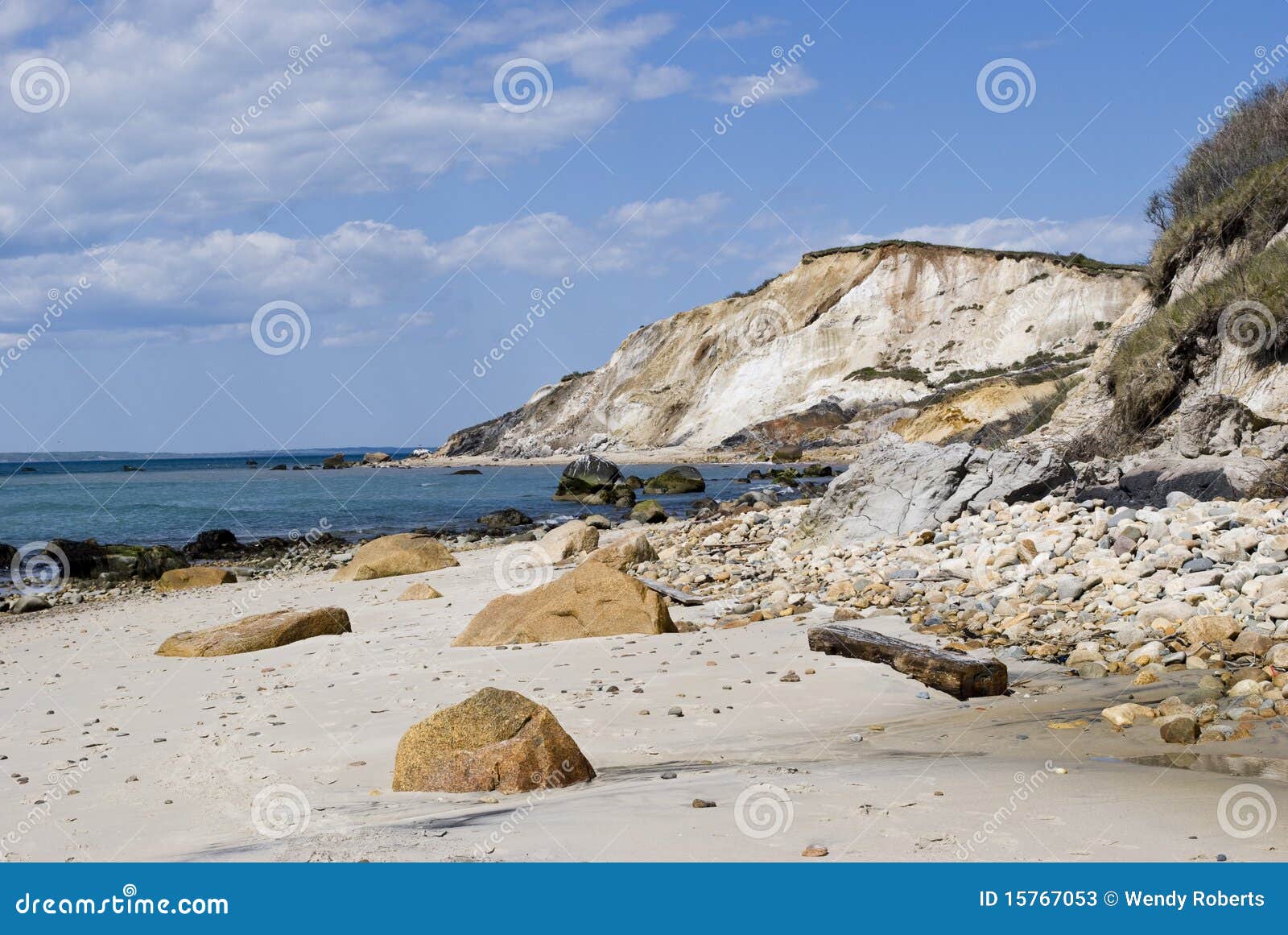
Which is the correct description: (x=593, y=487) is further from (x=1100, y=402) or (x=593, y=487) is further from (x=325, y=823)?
(x=325, y=823)

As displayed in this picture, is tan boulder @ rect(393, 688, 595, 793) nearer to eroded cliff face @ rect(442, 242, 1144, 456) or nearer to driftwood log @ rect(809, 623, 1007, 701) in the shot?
driftwood log @ rect(809, 623, 1007, 701)

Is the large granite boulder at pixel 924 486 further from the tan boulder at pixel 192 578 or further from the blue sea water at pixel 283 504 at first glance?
the blue sea water at pixel 283 504

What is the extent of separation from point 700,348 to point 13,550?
45.3m

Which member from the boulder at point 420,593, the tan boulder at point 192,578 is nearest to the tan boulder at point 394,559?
the tan boulder at point 192,578

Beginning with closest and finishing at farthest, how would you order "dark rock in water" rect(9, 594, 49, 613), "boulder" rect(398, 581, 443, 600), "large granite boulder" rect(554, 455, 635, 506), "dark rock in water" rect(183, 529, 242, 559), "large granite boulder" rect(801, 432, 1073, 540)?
"large granite boulder" rect(801, 432, 1073, 540)
"boulder" rect(398, 581, 443, 600)
"dark rock in water" rect(9, 594, 49, 613)
"dark rock in water" rect(183, 529, 242, 559)
"large granite boulder" rect(554, 455, 635, 506)

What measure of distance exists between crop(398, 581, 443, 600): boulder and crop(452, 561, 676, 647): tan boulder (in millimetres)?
3126

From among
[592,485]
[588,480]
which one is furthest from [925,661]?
[588,480]

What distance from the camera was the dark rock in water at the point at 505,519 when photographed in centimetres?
2427

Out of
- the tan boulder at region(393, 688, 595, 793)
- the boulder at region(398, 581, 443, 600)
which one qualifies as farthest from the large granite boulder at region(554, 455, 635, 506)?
the tan boulder at region(393, 688, 595, 793)

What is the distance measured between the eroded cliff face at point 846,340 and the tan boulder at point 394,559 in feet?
129

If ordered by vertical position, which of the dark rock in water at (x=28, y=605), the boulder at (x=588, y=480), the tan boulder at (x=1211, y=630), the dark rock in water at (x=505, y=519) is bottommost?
the tan boulder at (x=1211, y=630)

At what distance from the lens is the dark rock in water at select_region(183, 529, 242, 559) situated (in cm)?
2088

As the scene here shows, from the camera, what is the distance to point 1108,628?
265 inches

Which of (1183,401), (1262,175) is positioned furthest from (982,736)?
(1262,175)
